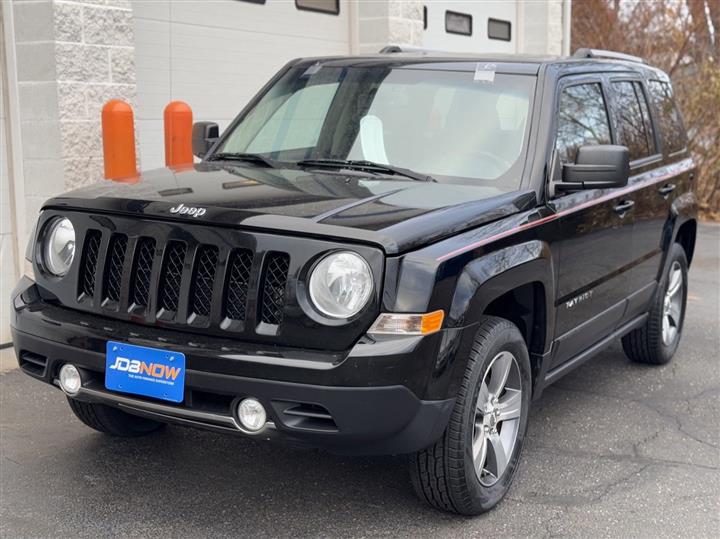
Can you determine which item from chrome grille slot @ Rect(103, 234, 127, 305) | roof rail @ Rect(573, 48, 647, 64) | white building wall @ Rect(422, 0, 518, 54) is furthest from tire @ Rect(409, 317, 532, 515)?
white building wall @ Rect(422, 0, 518, 54)

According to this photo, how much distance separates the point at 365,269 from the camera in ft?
10.7

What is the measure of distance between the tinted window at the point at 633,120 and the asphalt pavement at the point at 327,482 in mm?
1431

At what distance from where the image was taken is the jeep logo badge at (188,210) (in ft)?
11.4

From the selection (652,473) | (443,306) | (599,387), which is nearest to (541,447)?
(652,473)

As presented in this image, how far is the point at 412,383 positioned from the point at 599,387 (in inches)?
107

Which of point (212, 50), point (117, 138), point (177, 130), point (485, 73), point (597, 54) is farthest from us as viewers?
point (212, 50)

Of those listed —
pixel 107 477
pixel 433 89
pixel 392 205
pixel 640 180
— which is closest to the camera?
pixel 392 205

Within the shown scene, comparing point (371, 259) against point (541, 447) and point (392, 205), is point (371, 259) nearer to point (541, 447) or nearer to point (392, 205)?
point (392, 205)

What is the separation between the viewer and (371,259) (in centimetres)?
323

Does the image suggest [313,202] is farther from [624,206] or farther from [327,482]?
[624,206]

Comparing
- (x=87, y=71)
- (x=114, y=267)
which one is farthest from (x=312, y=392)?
(x=87, y=71)

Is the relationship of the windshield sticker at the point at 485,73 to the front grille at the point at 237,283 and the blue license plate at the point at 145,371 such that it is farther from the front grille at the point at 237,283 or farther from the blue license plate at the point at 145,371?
the blue license plate at the point at 145,371

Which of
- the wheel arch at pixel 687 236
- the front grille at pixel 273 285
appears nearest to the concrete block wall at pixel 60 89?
the front grille at pixel 273 285

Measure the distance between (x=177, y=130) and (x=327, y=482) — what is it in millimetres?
3222
